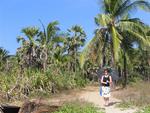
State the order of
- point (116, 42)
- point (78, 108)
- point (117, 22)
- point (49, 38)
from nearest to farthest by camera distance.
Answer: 1. point (78, 108)
2. point (116, 42)
3. point (117, 22)
4. point (49, 38)

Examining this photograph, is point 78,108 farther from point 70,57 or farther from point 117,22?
point 70,57

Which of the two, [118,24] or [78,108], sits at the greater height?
[118,24]

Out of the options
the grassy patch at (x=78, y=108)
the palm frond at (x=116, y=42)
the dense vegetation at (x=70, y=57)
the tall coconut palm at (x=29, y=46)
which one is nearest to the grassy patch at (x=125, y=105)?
the grassy patch at (x=78, y=108)

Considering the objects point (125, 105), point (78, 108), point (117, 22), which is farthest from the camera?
point (117, 22)

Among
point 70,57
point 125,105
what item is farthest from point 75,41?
point 125,105

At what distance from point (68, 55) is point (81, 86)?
13840 millimetres

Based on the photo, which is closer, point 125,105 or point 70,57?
point 125,105

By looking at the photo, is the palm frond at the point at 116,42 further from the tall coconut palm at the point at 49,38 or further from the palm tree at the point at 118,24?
the tall coconut palm at the point at 49,38

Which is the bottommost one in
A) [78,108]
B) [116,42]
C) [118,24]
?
Result: [78,108]

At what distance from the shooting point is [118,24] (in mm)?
31469

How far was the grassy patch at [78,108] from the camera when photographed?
17.5m

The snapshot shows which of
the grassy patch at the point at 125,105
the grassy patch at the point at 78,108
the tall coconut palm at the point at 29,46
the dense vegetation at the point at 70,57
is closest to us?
the grassy patch at the point at 78,108

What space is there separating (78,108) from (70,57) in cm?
2602

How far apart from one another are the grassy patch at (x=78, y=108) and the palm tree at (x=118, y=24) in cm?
1170
